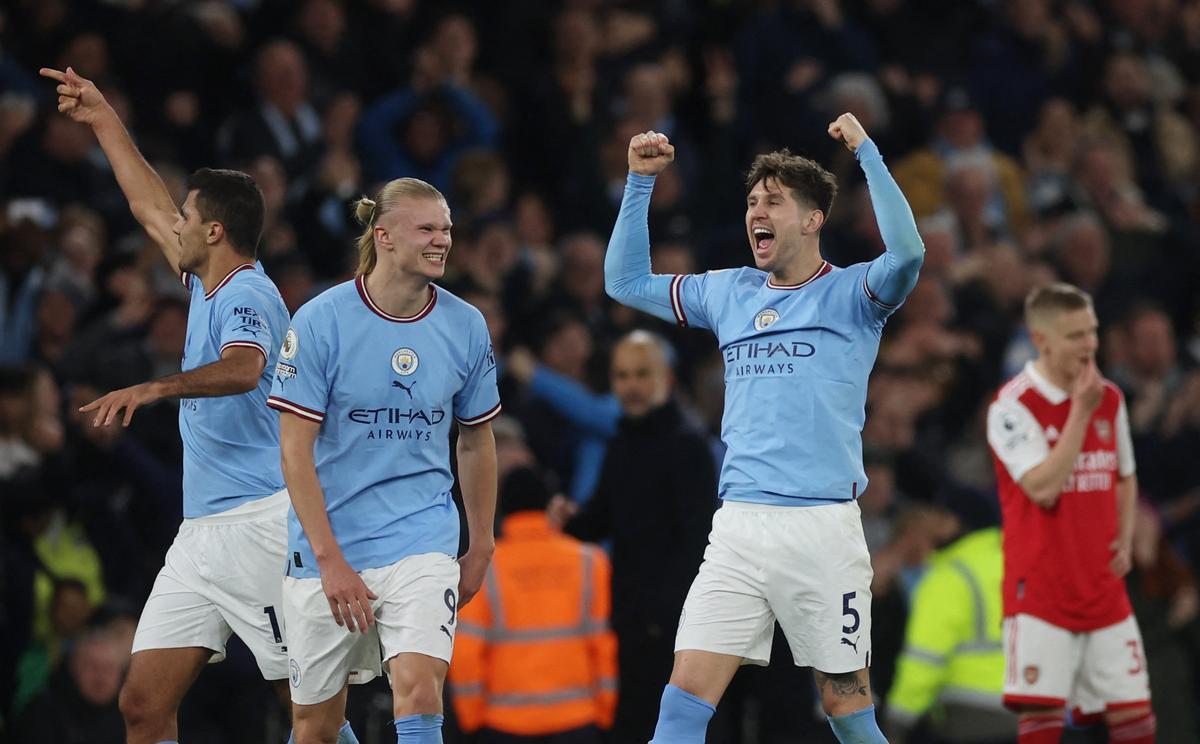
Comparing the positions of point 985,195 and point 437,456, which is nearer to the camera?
point 437,456

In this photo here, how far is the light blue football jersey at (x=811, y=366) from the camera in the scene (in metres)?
6.54

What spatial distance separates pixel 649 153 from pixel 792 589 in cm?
170

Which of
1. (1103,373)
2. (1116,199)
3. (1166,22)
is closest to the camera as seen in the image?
(1103,373)

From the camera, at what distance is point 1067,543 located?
8.05 m

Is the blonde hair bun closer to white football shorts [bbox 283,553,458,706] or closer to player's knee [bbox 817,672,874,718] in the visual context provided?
white football shorts [bbox 283,553,458,706]

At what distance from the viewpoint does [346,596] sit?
6.14 meters

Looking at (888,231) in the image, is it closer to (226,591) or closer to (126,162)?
(226,591)

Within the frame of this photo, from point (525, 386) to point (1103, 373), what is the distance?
4324 mm

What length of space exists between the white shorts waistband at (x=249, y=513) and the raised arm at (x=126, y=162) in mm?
1178

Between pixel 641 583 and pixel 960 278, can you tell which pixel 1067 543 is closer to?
pixel 641 583

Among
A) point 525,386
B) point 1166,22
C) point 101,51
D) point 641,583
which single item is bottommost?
point 641,583

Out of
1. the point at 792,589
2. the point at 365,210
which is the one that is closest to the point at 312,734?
the point at 792,589

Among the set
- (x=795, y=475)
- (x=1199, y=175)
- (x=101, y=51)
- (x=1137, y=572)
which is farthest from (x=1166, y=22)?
(x=795, y=475)

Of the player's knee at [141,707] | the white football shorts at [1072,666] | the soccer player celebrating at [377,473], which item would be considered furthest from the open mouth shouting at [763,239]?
the player's knee at [141,707]
